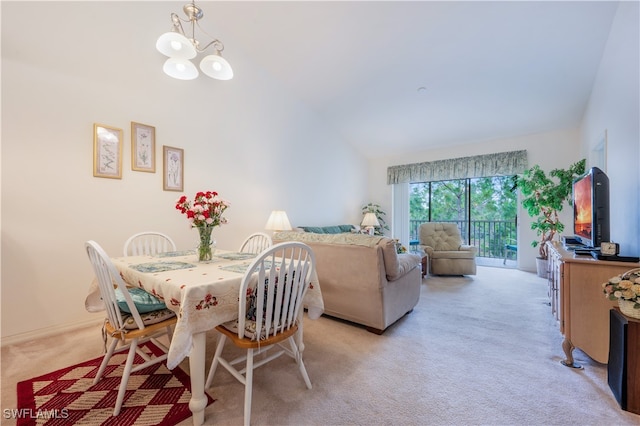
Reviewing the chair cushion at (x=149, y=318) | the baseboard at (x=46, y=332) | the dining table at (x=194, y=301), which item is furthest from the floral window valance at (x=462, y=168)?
the baseboard at (x=46, y=332)

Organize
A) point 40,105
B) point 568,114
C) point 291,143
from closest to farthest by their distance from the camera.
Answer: point 40,105 < point 568,114 < point 291,143

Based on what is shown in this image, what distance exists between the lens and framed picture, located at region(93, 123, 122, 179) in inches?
102

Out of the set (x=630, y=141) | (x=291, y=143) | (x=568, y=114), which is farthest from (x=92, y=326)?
(x=568, y=114)

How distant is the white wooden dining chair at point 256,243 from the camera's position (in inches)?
97.7

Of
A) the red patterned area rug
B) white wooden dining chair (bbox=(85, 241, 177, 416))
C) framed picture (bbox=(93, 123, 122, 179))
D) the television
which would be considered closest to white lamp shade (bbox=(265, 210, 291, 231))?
framed picture (bbox=(93, 123, 122, 179))

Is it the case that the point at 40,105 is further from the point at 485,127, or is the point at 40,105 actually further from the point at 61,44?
the point at 485,127

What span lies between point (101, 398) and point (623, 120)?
4.33 metres

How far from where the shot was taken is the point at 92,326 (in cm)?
256

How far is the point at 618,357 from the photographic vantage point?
58.1 inches

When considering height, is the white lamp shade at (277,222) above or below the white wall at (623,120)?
below

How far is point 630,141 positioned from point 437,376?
2382mm

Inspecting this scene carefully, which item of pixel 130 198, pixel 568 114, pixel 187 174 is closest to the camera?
pixel 130 198

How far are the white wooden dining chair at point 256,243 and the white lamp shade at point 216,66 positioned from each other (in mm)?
Result: 1384

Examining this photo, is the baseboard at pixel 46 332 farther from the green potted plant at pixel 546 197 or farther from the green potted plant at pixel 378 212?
the green potted plant at pixel 546 197
